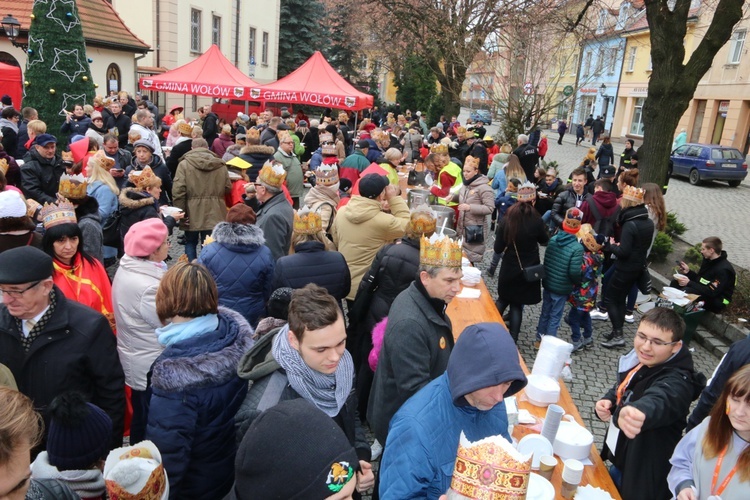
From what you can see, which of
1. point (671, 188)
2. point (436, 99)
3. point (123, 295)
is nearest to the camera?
point (123, 295)

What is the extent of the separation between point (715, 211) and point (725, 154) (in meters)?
5.93

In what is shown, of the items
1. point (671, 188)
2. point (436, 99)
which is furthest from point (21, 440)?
point (436, 99)

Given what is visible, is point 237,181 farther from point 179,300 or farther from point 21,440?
point 21,440

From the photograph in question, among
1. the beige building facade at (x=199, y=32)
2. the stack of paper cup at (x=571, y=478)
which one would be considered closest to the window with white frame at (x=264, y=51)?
the beige building facade at (x=199, y=32)

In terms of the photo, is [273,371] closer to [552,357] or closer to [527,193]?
[552,357]

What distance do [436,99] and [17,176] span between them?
24.9m

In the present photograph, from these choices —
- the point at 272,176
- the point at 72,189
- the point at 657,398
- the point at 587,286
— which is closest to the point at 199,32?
the point at 272,176

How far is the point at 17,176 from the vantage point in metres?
7.08

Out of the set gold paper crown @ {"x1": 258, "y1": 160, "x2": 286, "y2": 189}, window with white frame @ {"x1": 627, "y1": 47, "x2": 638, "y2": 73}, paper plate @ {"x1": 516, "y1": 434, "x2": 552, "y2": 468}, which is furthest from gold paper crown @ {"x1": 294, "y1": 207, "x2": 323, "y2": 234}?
window with white frame @ {"x1": 627, "y1": 47, "x2": 638, "y2": 73}

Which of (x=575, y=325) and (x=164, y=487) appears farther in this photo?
(x=575, y=325)

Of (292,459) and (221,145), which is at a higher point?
(221,145)

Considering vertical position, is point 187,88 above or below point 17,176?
above

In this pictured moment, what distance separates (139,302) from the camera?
3457mm

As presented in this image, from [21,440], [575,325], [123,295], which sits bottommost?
[575,325]
